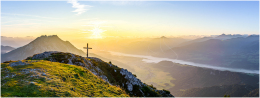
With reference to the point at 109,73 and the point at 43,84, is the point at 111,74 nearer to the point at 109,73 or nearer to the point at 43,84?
the point at 109,73

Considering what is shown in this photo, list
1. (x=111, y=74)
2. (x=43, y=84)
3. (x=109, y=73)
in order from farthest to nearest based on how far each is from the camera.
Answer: (x=109, y=73), (x=111, y=74), (x=43, y=84)

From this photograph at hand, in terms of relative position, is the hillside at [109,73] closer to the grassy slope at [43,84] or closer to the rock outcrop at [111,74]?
the rock outcrop at [111,74]

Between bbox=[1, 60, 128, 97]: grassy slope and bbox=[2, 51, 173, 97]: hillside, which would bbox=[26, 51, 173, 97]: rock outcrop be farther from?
bbox=[1, 60, 128, 97]: grassy slope

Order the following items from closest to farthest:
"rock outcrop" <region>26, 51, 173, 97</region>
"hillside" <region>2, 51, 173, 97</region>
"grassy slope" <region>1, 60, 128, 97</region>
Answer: "grassy slope" <region>1, 60, 128, 97</region>
"hillside" <region>2, 51, 173, 97</region>
"rock outcrop" <region>26, 51, 173, 97</region>

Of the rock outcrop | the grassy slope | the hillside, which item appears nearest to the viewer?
Result: the grassy slope

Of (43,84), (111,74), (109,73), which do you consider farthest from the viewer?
(109,73)

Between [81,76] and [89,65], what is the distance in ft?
44.4

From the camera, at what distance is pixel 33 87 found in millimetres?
17375

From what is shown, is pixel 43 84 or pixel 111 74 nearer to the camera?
pixel 43 84

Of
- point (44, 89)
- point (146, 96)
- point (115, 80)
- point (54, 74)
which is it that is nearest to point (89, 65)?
point (115, 80)

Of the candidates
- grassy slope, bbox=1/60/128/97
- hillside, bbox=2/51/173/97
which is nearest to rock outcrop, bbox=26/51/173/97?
hillside, bbox=2/51/173/97

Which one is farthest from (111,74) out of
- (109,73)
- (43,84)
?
(43,84)

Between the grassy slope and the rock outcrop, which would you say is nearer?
the grassy slope

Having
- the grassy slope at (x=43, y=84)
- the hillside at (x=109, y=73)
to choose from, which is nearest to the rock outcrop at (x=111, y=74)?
the hillside at (x=109, y=73)
